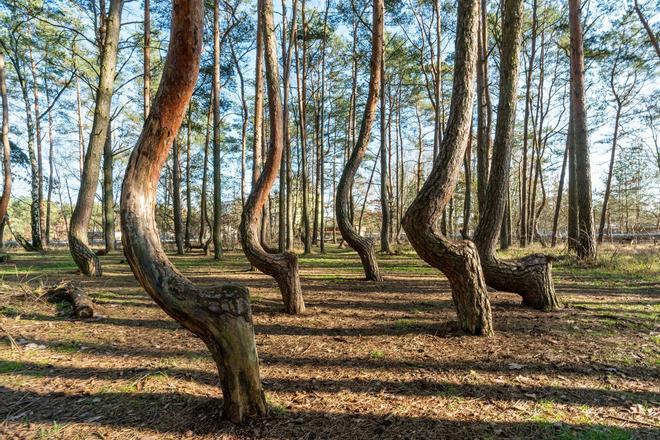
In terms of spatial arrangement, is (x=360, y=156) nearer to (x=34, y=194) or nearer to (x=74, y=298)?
(x=74, y=298)

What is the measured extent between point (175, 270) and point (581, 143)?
1077 centimetres

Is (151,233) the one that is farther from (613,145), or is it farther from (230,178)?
(230,178)

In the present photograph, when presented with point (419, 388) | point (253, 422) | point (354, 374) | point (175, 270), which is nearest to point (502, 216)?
point (419, 388)

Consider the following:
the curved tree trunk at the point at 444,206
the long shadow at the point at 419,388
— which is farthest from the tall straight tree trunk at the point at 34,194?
the curved tree trunk at the point at 444,206

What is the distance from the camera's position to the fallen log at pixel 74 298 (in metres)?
4.49

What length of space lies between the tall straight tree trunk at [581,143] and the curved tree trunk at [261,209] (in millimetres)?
8364

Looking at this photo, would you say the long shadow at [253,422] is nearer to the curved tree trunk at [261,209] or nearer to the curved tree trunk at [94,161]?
the curved tree trunk at [261,209]

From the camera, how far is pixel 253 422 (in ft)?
6.63

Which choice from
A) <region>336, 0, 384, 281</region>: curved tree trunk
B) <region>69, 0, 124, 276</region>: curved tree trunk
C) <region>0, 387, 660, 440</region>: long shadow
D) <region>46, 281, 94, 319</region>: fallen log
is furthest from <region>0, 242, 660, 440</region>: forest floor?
<region>69, 0, 124, 276</region>: curved tree trunk

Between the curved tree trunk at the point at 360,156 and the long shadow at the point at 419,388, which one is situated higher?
the curved tree trunk at the point at 360,156

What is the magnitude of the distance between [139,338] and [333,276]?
17.0 feet

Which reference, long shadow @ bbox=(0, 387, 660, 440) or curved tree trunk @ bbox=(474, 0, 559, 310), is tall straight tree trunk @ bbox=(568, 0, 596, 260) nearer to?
curved tree trunk @ bbox=(474, 0, 559, 310)

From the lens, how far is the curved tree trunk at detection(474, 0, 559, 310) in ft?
14.6

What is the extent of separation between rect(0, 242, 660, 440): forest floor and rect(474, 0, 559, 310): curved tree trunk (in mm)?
336
